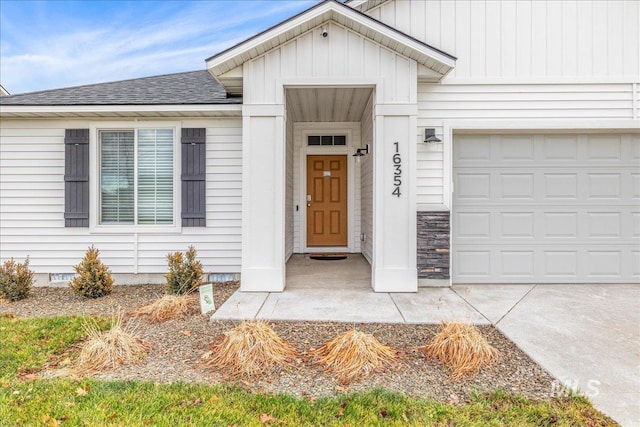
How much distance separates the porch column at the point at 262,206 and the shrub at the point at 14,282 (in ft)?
10.4

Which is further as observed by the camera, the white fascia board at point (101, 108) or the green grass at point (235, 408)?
the white fascia board at point (101, 108)

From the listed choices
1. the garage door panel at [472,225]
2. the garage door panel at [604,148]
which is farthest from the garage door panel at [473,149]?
the garage door panel at [604,148]

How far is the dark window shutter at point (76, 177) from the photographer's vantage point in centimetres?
560

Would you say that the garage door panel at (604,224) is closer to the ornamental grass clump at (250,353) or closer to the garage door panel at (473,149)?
the garage door panel at (473,149)

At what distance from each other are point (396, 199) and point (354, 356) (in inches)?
99.9

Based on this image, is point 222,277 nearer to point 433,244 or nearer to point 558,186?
point 433,244

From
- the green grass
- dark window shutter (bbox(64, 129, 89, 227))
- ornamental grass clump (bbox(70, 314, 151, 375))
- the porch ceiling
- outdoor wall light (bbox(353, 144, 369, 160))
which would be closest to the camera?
the green grass

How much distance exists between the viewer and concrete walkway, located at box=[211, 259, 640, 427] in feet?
8.59

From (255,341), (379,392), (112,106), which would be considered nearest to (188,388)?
(255,341)

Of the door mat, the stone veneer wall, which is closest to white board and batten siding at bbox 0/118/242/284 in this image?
the door mat

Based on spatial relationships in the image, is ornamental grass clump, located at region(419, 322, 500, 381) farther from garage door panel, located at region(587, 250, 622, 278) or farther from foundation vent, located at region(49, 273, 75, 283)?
foundation vent, located at region(49, 273, 75, 283)

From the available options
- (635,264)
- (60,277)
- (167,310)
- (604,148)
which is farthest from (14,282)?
(635,264)

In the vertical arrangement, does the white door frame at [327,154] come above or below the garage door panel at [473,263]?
above

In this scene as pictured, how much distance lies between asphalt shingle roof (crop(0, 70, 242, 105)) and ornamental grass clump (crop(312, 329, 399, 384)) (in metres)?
4.10
